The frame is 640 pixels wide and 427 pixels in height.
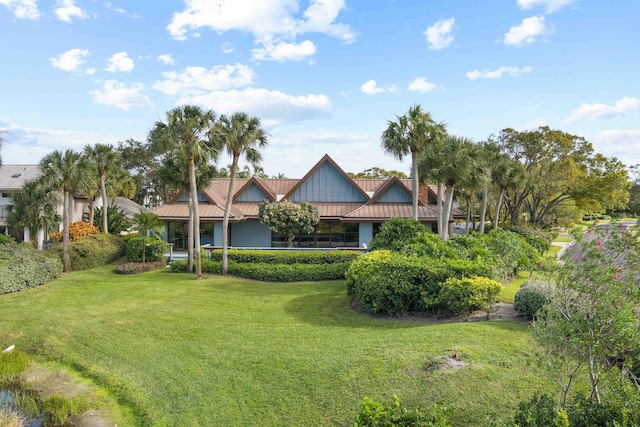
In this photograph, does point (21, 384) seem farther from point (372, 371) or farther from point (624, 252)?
point (624, 252)

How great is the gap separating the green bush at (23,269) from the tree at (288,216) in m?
11.0

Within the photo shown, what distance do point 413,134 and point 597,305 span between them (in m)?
18.0

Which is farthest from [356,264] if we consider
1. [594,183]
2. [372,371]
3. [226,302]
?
[594,183]

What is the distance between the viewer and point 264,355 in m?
9.55

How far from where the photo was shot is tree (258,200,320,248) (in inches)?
979

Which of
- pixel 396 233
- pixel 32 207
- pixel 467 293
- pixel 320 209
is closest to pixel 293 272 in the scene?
pixel 396 233

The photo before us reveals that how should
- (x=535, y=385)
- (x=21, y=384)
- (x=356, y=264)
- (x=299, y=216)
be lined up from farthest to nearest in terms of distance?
(x=299, y=216) < (x=356, y=264) < (x=21, y=384) < (x=535, y=385)

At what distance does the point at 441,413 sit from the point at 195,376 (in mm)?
5336

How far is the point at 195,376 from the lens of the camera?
8789mm

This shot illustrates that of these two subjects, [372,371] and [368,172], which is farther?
[368,172]

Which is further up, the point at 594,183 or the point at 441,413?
the point at 594,183

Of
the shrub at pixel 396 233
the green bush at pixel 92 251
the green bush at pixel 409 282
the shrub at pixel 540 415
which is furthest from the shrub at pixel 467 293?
the green bush at pixel 92 251

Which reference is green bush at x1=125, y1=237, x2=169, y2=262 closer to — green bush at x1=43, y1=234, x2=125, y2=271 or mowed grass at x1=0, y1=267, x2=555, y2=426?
green bush at x1=43, y1=234, x2=125, y2=271

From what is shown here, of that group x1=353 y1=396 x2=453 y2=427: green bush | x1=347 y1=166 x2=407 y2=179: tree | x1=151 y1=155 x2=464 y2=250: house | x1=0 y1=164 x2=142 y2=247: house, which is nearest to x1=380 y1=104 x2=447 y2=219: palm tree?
x1=151 y1=155 x2=464 y2=250: house
